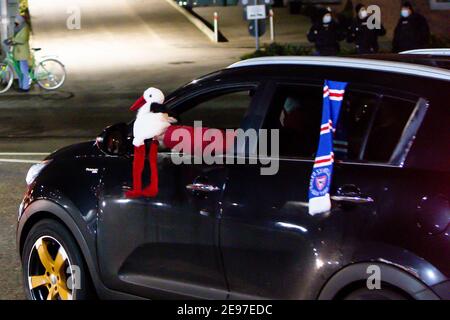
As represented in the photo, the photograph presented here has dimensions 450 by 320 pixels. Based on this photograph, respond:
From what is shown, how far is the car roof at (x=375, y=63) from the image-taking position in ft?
12.7

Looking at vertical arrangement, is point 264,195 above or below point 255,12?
below

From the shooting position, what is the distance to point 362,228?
11.9 feet

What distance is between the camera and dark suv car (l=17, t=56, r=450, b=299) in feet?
11.7

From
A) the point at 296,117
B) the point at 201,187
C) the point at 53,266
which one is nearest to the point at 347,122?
the point at 296,117

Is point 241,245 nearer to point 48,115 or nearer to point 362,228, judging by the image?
point 362,228

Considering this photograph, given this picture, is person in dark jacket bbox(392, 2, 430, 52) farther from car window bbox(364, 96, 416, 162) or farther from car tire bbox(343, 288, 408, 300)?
car tire bbox(343, 288, 408, 300)

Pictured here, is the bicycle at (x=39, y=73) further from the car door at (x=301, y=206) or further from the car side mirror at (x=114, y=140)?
the car door at (x=301, y=206)

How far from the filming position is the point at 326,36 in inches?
558

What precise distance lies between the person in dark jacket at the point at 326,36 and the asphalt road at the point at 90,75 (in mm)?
3646

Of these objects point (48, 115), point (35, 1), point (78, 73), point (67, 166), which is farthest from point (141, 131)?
point (35, 1)

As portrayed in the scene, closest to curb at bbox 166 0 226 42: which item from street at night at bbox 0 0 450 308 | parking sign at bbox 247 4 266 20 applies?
parking sign at bbox 247 4 266 20

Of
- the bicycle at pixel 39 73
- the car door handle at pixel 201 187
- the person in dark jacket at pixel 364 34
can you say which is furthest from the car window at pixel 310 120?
the bicycle at pixel 39 73

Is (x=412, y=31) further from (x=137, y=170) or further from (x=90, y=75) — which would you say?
(x=137, y=170)

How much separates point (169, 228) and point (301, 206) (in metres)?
0.83
